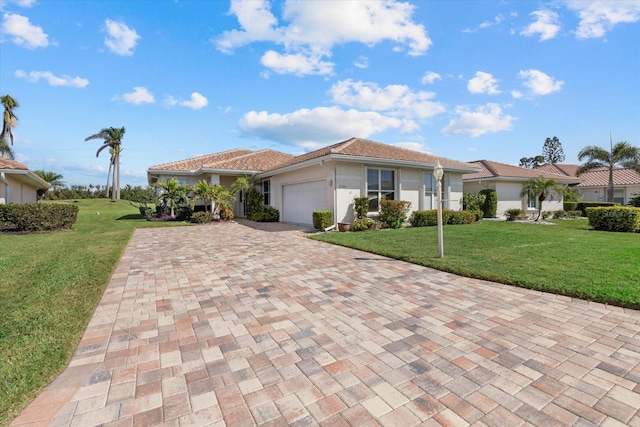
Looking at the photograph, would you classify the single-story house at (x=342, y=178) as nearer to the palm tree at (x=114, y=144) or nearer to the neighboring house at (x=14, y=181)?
the neighboring house at (x=14, y=181)

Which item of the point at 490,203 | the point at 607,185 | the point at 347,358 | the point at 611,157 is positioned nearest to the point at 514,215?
the point at 490,203

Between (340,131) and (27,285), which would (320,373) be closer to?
(27,285)

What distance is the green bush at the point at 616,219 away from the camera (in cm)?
1238

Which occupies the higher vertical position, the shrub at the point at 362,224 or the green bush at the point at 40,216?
the green bush at the point at 40,216

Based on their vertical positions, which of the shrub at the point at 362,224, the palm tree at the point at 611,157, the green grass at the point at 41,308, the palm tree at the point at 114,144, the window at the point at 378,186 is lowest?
the green grass at the point at 41,308

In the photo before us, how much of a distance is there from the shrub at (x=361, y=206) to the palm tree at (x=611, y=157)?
23.6 metres

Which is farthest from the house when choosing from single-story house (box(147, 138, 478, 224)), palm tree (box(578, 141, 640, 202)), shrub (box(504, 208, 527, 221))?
palm tree (box(578, 141, 640, 202))

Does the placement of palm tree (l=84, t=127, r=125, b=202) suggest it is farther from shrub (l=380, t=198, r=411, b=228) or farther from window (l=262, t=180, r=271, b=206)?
shrub (l=380, t=198, r=411, b=228)

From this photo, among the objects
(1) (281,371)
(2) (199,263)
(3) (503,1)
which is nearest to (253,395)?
(1) (281,371)

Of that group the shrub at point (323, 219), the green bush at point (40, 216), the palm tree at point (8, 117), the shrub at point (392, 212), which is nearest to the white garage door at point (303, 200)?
the shrub at point (323, 219)

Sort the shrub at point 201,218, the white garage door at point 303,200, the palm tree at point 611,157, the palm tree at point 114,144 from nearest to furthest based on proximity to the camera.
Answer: the white garage door at point 303,200
the shrub at point 201,218
the palm tree at point 611,157
the palm tree at point 114,144

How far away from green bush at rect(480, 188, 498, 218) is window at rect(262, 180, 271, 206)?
1433 cm

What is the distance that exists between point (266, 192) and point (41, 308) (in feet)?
51.2

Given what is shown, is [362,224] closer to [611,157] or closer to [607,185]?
[611,157]
